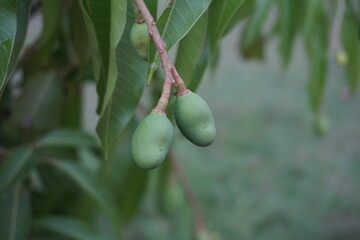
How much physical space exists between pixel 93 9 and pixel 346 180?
2.99 meters

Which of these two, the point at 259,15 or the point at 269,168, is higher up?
the point at 259,15

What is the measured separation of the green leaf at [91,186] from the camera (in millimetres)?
1021

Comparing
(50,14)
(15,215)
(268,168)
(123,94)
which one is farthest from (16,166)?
(268,168)

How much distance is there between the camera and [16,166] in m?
0.98

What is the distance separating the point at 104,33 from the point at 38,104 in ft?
2.27

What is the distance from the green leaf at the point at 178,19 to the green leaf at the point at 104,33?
0.12ft

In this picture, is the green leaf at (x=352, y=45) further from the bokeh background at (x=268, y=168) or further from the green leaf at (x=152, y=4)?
the bokeh background at (x=268, y=168)

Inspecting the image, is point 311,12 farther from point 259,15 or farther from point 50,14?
point 50,14

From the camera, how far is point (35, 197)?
1.26m

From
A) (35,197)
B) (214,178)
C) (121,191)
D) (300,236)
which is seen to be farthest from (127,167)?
(214,178)

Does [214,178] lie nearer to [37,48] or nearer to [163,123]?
[37,48]

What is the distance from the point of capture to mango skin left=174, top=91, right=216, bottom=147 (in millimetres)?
468

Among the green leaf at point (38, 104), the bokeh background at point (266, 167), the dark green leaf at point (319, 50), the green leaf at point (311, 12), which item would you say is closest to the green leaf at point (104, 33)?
the green leaf at point (311, 12)

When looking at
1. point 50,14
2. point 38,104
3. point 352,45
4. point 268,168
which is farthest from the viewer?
point 268,168
